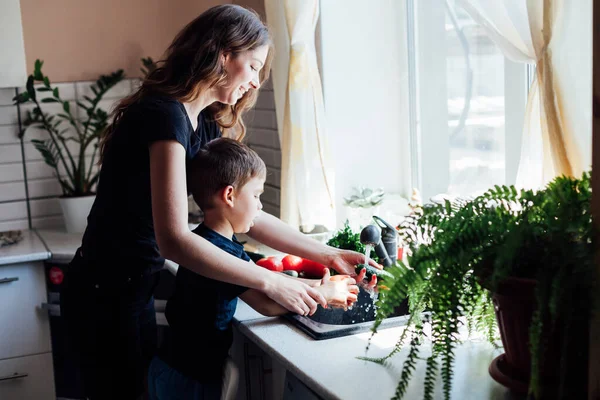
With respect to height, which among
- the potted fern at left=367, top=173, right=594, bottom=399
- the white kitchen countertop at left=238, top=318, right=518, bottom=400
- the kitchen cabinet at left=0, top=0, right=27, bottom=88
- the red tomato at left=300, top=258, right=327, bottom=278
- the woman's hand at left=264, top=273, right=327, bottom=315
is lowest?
the white kitchen countertop at left=238, top=318, right=518, bottom=400

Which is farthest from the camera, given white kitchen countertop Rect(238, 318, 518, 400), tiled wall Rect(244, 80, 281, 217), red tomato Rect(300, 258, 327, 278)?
tiled wall Rect(244, 80, 281, 217)

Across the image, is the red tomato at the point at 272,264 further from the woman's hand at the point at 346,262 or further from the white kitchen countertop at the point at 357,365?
the white kitchen countertop at the point at 357,365

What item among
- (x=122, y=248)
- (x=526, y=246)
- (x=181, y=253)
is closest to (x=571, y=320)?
(x=526, y=246)

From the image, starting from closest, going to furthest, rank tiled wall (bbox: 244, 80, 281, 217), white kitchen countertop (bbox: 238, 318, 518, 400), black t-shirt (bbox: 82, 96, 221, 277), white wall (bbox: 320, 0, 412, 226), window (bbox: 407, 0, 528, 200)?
white kitchen countertop (bbox: 238, 318, 518, 400) < black t-shirt (bbox: 82, 96, 221, 277) < window (bbox: 407, 0, 528, 200) < white wall (bbox: 320, 0, 412, 226) < tiled wall (bbox: 244, 80, 281, 217)

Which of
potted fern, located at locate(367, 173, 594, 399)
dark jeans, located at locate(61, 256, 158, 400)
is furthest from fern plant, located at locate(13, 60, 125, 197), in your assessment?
potted fern, located at locate(367, 173, 594, 399)

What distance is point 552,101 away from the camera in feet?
5.30

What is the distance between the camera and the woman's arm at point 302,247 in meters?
2.03

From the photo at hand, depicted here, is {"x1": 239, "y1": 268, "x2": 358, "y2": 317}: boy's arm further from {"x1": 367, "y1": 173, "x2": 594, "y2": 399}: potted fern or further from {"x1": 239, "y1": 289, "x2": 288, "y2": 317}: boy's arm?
{"x1": 367, "y1": 173, "x2": 594, "y2": 399}: potted fern

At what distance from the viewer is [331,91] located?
279 centimetres

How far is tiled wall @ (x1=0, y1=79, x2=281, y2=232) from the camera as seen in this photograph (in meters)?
3.25

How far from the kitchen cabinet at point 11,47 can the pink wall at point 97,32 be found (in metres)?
0.36

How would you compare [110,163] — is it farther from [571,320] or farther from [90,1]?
[90,1]

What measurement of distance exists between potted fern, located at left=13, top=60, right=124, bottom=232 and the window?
4.51 feet

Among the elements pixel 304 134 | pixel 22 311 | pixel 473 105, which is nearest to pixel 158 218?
pixel 304 134
